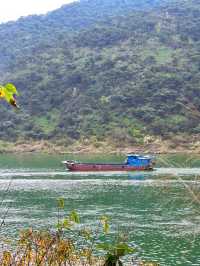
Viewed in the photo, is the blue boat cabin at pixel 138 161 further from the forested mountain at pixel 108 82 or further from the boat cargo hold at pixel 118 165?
the forested mountain at pixel 108 82

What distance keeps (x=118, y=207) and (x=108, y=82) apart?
9638cm

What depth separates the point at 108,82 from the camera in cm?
14012

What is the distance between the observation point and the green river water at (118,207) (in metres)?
28.9

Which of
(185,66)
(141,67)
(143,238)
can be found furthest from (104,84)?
(143,238)

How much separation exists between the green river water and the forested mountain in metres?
39.8

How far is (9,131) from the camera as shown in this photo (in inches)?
5182

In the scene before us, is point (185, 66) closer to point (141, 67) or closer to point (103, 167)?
point (141, 67)

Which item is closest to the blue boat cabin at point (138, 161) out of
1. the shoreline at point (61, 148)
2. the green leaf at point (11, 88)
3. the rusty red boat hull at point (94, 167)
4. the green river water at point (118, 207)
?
the rusty red boat hull at point (94, 167)

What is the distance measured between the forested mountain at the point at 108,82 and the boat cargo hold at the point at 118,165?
60.4 feet

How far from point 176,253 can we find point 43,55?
145 meters

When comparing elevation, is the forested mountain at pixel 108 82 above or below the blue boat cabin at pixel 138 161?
above

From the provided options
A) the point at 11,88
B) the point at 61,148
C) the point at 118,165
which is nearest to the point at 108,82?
the point at 61,148

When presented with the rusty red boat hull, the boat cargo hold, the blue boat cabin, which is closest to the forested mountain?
the blue boat cabin

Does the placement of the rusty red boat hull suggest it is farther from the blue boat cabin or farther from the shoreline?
the shoreline
